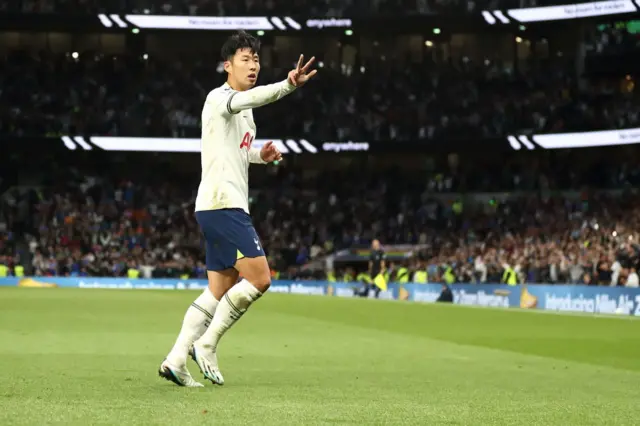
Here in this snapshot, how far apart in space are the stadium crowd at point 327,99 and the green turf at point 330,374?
34.8m

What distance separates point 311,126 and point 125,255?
11673mm

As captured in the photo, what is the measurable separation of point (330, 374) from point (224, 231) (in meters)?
2.16

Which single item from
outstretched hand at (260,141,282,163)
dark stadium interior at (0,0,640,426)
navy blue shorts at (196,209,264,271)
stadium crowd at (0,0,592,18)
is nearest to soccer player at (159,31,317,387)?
navy blue shorts at (196,209,264,271)

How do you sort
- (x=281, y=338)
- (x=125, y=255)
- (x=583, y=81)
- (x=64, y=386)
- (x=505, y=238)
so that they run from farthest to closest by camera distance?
(x=583, y=81), (x=125, y=255), (x=505, y=238), (x=281, y=338), (x=64, y=386)

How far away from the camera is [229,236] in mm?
8766

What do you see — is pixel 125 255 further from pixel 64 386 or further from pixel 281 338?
pixel 64 386

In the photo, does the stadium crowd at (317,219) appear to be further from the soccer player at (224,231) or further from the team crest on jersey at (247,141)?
the soccer player at (224,231)

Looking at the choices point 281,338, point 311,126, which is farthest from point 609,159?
point 281,338

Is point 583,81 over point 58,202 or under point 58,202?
over

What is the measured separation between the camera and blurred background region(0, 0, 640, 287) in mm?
52281

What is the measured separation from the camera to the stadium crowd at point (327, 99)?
55531mm

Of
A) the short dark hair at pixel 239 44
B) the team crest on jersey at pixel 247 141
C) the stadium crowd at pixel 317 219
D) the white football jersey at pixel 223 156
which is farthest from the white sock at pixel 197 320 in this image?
the stadium crowd at pixel 317 219

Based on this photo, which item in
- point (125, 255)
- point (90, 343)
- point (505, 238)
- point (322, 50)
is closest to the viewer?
point (90, 343)

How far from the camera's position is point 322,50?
63.7m
